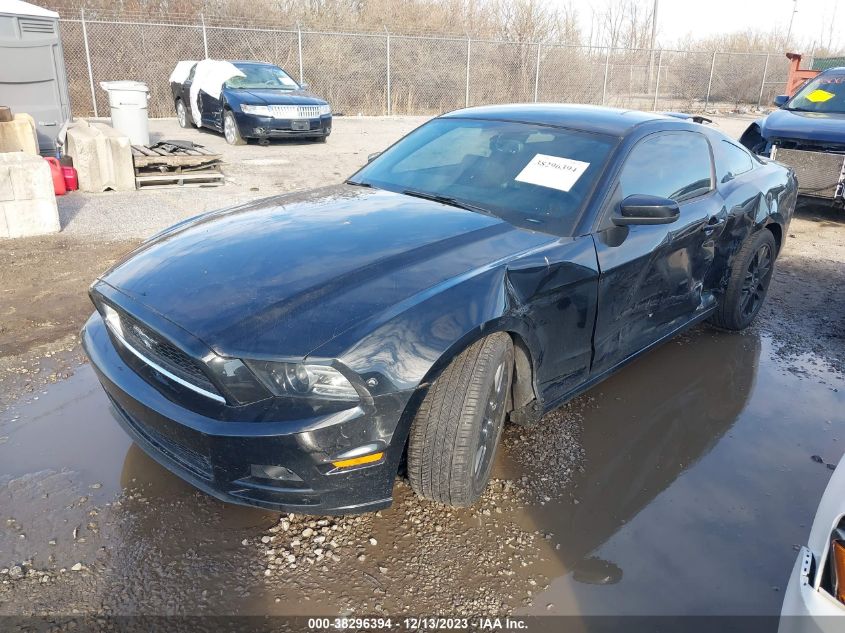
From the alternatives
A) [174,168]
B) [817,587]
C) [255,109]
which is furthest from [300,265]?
[255,109]

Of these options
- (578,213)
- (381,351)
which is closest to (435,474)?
(381,351)

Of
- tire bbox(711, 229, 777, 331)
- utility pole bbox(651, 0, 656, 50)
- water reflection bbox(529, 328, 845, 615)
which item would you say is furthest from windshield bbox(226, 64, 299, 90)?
utility pole bbox(651, 0, 656, 50)

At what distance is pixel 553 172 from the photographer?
3.41 metres

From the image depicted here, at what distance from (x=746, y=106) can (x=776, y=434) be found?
→ 99.9ft

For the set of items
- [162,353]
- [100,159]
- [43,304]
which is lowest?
[43,304]

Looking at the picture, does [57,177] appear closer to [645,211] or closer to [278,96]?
[278,96]

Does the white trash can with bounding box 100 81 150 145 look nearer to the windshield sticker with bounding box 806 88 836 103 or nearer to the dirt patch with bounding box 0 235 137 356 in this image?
the dirt patch with bounding box 0 235 137 356

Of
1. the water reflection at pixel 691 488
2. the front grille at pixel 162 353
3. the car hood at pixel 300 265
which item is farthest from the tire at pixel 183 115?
the front grille at pixel 162 353

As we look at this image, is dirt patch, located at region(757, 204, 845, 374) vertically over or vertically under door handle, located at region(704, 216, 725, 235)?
under

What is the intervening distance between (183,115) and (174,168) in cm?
681

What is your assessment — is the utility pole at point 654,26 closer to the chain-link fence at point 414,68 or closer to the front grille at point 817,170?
the chain-link fence at point 414,68

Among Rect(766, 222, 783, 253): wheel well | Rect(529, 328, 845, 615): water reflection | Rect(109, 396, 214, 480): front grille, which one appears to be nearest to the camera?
Rect(109, 396, 214, 480): front grille

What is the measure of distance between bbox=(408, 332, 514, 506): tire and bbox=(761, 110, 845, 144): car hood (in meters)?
7.33

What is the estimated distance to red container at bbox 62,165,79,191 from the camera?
8375 millimetres
